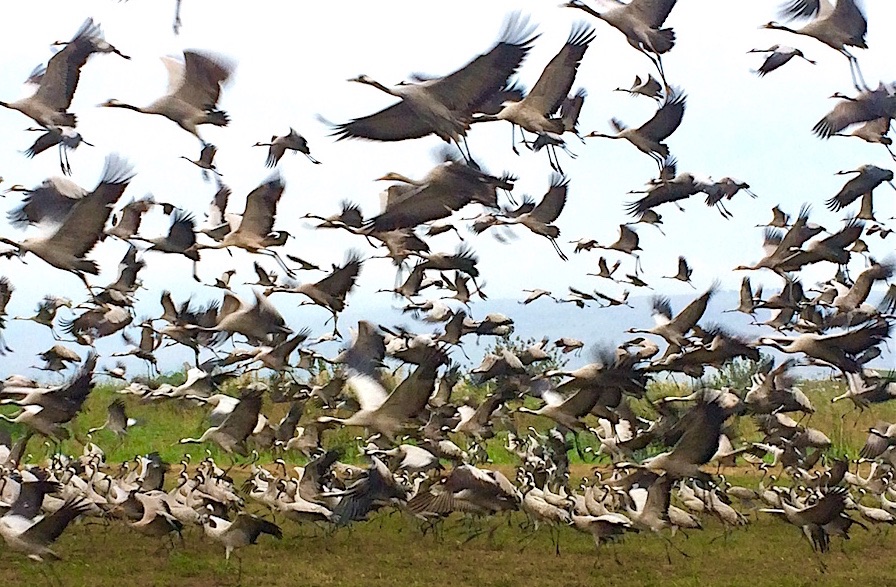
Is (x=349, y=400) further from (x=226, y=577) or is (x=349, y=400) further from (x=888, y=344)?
(x=888, y=344)

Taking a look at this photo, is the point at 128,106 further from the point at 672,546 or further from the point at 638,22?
the point at 672,546

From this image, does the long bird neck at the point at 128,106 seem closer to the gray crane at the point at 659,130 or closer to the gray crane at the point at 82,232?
the gray crane at the point at 82,232

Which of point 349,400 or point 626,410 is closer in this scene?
point 626,410

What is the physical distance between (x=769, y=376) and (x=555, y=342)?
3283 mm

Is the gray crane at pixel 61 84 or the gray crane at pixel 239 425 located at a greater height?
the gray crane at pixel 61 84

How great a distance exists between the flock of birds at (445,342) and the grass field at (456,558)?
0.27 m

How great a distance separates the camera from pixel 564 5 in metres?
9.90

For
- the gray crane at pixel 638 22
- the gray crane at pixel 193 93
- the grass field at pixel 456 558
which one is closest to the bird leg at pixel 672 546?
the grass field at pixel 456 558

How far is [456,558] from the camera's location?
11594 millimetres

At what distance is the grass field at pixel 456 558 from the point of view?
10.6m

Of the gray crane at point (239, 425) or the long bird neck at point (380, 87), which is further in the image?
the gray crane at point (239, 425)

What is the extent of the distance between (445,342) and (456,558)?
6.77 ft

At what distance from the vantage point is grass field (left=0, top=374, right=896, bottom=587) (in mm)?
10578

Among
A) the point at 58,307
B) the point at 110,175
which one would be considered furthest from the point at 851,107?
the point at 58,307
